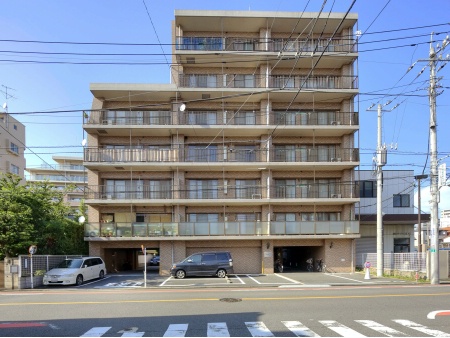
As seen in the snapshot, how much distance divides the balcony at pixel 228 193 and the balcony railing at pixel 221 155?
1.90 metres

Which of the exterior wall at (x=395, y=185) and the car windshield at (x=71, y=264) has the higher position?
the exterior wall at (x=395, y=185)

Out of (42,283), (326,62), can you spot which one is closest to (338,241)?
(326,62)

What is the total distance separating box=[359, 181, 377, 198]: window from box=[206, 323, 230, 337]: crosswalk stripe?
90.3 ft

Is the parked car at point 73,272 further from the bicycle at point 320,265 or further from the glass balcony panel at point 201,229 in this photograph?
the bicycle at point 320,265

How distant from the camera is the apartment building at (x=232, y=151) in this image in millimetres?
26859

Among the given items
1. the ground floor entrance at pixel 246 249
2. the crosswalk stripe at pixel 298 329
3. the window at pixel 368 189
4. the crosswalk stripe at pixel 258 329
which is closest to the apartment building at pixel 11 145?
the ground floor entrance at pixel 246 249

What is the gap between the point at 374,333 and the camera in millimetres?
8141

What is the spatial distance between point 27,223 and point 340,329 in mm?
19720

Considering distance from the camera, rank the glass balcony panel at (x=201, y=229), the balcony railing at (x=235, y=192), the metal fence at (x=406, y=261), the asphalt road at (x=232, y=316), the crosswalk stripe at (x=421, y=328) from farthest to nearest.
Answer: the balcony railing at (x=235, y=192), the glass balcony panel at (x=201, y=229), the metal fence at (x=406, y=261), the asphalt road at (x=232, y=316), the crosswalk stripe at (x=421, y=328)

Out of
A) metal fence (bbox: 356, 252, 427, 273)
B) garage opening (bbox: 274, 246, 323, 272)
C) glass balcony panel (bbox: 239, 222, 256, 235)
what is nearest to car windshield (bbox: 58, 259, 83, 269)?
glass balcony panel (bbox: 239, 222, 256, 235)

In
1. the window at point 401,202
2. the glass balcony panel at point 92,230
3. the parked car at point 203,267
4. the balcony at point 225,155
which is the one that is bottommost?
the parked car at point 203,267

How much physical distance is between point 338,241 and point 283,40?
15.7 metres

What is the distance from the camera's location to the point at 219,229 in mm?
26766

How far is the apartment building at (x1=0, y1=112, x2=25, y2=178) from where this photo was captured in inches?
1944
